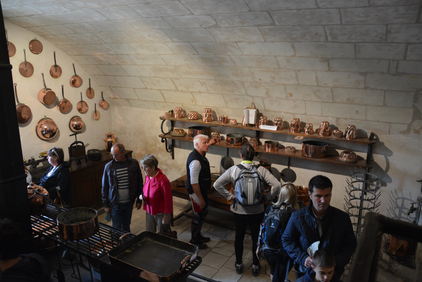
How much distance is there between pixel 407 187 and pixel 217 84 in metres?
2.98

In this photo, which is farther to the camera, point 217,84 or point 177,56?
point 217,84

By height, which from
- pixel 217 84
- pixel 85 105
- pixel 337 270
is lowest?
pixel 337 270

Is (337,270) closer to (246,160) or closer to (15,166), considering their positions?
(246,160)

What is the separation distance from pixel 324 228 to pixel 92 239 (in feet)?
5.80

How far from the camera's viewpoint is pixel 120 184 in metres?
3.84

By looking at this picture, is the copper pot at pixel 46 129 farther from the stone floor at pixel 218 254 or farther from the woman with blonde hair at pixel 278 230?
the woman with blonde hair at pixel 278 230

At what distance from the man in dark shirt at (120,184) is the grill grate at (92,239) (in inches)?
44.9

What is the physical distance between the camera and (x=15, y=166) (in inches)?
91.4

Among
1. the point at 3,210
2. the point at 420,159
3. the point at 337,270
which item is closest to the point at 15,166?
the point at 3,210

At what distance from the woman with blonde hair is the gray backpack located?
1.86 feet

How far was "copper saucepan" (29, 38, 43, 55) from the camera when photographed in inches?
190

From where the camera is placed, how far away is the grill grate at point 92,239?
2.25 m

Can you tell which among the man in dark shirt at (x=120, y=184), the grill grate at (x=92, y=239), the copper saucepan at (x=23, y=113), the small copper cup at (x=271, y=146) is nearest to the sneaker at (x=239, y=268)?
the man in dark shirt at (x=120, y=184)

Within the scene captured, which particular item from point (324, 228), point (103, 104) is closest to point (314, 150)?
point (324, 228)
